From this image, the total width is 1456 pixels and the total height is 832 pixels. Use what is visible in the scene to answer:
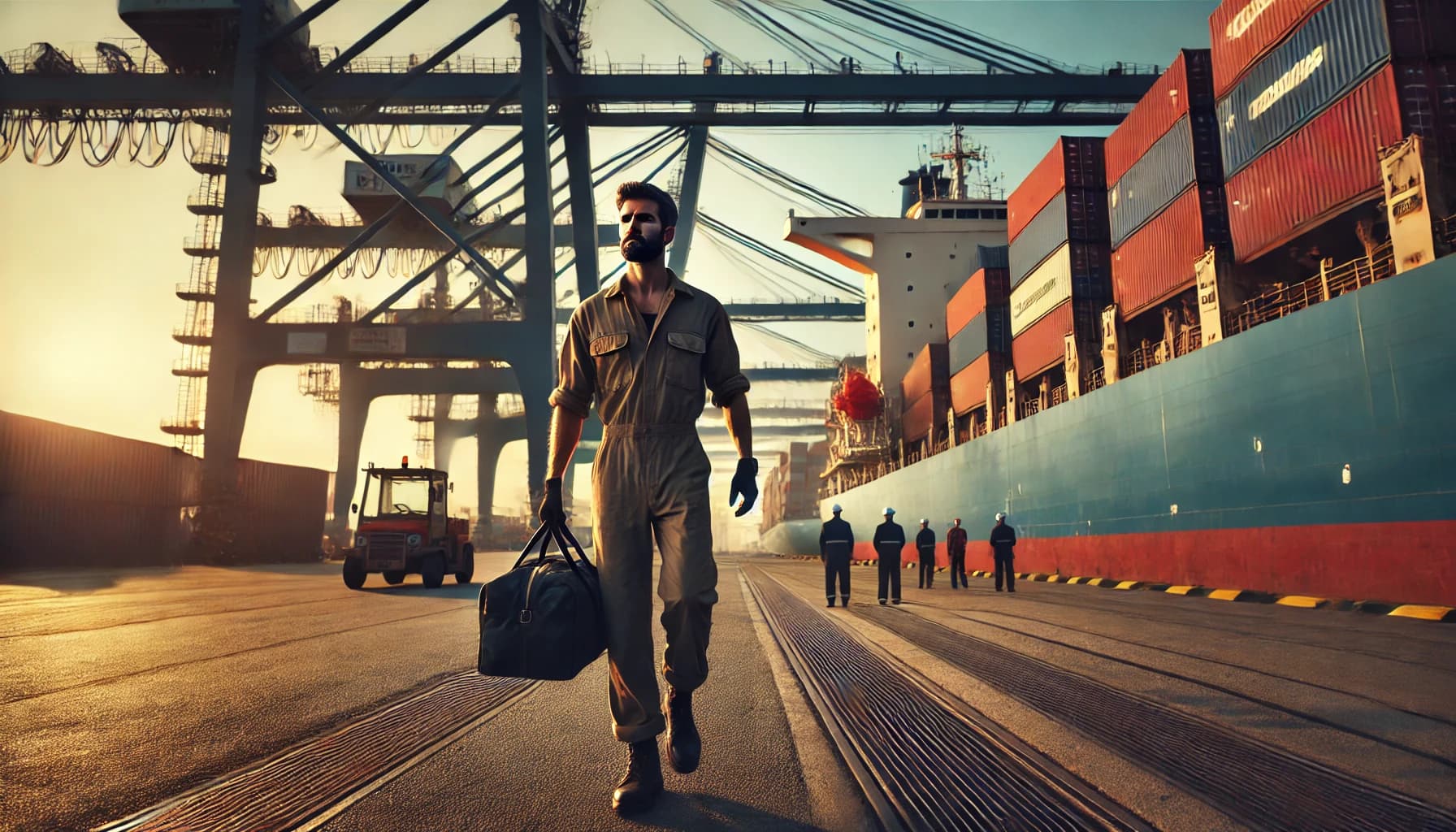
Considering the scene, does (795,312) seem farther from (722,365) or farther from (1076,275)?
(722,365)

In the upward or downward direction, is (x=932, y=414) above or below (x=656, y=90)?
below

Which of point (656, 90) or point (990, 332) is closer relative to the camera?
point (990, 332)

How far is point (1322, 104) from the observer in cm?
1169

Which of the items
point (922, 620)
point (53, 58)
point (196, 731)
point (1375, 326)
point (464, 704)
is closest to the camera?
point (196, 731)

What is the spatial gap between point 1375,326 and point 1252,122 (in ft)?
15.3

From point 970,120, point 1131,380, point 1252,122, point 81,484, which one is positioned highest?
point 970,120

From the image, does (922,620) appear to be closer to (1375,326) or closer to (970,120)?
(1375,326)

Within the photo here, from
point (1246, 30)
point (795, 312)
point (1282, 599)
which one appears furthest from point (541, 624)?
point (795, 312)

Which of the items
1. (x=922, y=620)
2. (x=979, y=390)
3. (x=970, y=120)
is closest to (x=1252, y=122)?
(x=922, y=620)

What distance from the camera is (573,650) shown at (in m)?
2.81

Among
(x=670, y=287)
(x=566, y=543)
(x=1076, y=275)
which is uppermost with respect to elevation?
(x=1076, y=275)

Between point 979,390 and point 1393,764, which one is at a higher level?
point 979,390

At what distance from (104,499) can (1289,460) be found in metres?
25.6

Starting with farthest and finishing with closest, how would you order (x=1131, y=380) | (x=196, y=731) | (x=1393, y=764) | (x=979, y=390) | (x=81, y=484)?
(x=979, y=390)
(x=81, y=484)
(x=1131, y=380)
(x=196, y=731)
(x=1393, y=764)
